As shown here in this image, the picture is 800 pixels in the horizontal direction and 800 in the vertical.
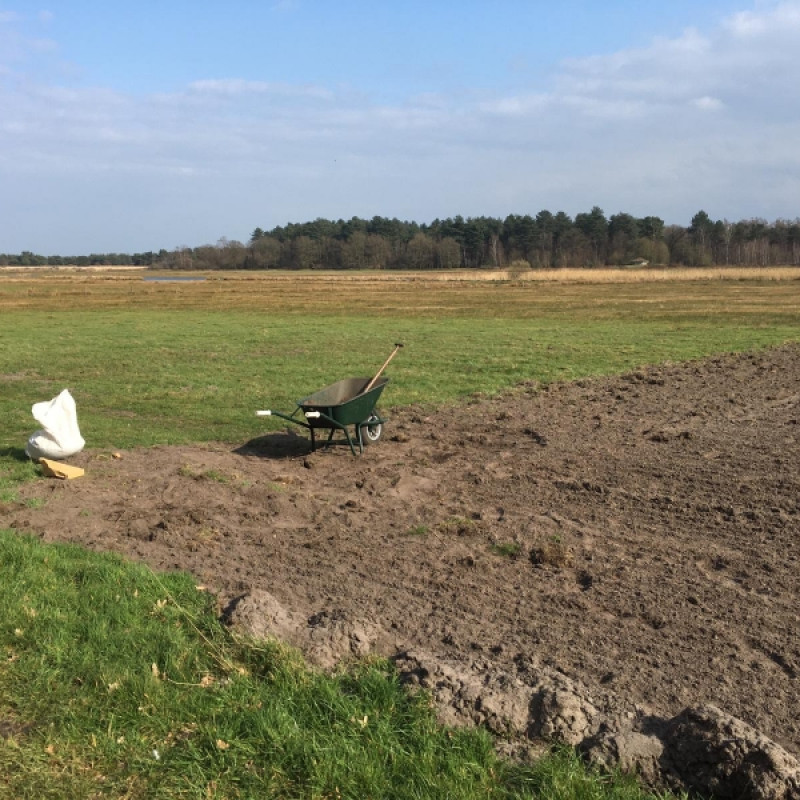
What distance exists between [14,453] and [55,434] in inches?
41.2

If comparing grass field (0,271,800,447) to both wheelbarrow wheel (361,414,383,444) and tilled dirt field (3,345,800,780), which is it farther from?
A: tilled dirt field (3,345,800,780)

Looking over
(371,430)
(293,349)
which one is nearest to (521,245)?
(293,349)

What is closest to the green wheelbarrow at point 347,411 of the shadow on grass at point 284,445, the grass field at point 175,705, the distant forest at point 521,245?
the shadow on grass at point 284,445

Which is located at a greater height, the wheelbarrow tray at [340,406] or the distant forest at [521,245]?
the distant forest at [521,245]

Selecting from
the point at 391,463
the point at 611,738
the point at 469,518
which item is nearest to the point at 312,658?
the point at 611,738

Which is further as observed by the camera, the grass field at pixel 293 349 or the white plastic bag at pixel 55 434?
the grass field at pixel 293 349

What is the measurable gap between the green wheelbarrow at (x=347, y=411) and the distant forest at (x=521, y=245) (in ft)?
316

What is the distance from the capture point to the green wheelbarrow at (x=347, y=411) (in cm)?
870

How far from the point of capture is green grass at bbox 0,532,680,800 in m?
3.12

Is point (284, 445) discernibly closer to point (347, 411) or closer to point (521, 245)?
point (347, 411)

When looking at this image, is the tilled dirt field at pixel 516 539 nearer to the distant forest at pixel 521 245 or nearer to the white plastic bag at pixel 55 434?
the white plastic bag at pixel 55 434

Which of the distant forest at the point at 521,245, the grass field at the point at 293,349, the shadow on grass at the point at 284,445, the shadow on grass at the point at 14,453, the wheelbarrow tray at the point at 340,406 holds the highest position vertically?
the distant forest at the point at 521,245

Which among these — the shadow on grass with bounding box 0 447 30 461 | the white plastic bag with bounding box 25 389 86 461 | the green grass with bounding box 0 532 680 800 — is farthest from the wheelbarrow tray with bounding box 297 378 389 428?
the green grass with bounding box 0 532 680 800

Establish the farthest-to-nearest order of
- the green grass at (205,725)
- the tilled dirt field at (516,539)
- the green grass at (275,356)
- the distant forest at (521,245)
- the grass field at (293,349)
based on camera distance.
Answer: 1. the distant forest at (521,245)
2. the grass field at (293,349)
3. the green grass at (275,356)
4. the tilled dirt field at (516,539)
5. the green grass at (205,725)
